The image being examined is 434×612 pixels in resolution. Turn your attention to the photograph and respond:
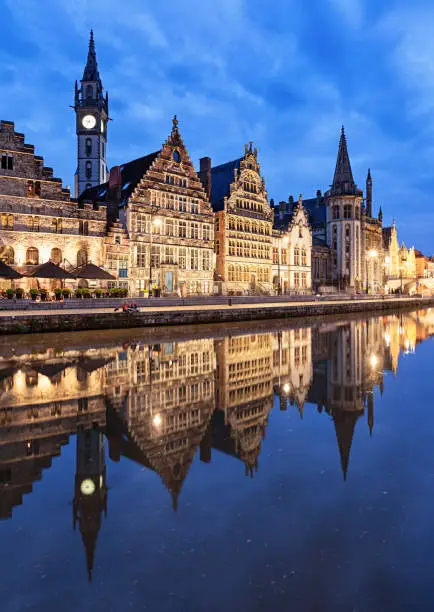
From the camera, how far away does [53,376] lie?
13883mm

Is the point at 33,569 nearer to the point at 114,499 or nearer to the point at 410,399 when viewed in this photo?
the point at 114,499

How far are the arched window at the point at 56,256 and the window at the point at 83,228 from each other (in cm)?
280

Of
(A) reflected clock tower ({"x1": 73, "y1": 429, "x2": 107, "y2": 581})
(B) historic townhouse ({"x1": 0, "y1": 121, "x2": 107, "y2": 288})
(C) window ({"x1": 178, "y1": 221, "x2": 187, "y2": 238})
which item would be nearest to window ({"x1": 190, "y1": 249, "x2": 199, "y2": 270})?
(C) window ({"x1": 178, "y1": 221, "x2": 187, "y2": 238})

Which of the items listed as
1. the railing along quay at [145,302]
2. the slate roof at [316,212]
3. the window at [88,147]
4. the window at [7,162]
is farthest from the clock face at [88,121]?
the railing along quay at [145,302]

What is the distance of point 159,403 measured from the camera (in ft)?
36.0

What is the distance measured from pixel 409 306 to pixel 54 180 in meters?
51.9

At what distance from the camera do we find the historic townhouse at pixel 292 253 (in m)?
65.9

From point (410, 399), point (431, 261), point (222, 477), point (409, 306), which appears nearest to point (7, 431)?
point (222, 477)

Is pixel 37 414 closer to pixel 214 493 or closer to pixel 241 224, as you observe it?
pixel 214 493

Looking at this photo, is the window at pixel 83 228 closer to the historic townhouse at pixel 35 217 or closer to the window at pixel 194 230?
the historic townhouse at pixel 35 217

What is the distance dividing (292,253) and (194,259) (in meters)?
21.8

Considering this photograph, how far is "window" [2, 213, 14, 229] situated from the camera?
38344 mm

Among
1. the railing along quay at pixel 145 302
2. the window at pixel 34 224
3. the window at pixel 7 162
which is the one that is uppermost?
the window at pixel 7 162

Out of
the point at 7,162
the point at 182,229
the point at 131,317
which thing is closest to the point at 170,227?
the point at 182,229
